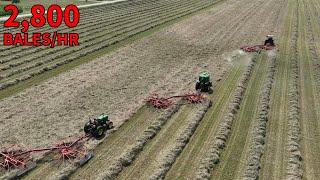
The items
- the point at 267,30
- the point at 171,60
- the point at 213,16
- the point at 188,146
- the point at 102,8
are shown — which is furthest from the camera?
the point at 102,8

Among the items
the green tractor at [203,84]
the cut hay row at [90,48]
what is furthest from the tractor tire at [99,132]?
the cut hay row at [90,48]

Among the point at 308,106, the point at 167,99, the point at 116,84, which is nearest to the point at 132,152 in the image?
the point at 167,99

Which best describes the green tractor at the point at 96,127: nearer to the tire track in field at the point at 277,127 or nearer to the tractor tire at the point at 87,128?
the tractor tire at the point at 87,128

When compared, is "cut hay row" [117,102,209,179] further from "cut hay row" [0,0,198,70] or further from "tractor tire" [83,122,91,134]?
"cut hay row" [0,0,198,70]

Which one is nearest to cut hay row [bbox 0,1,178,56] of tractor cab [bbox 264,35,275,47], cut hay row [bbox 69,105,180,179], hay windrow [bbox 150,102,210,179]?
cut hay row [bbox 69,105,180,179]

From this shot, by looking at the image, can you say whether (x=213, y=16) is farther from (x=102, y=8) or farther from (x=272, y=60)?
(x=272, y=60)

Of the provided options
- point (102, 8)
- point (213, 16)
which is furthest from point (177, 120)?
point (102, 8)
